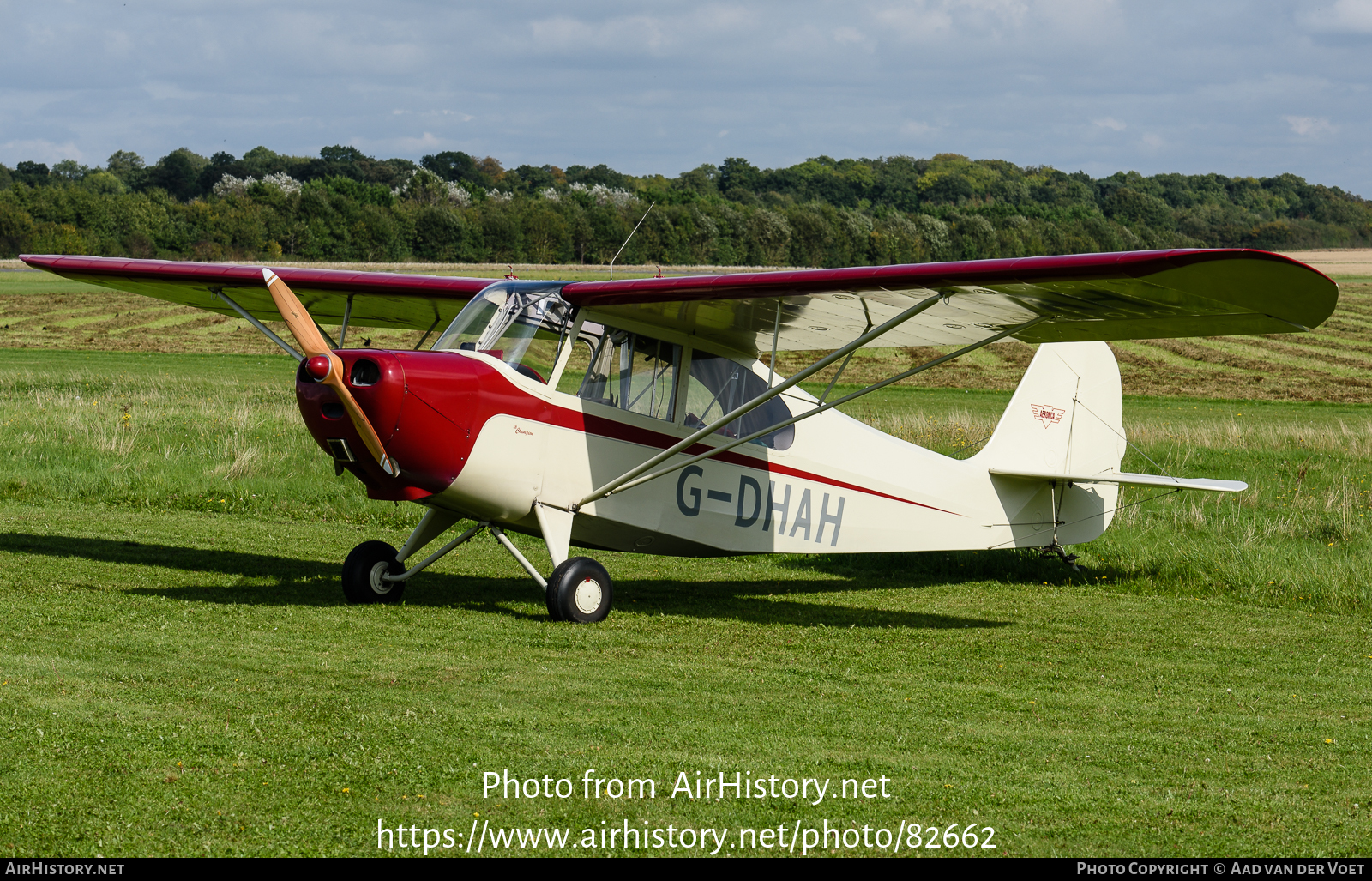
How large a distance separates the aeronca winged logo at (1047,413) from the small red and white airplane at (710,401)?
0.05 ft

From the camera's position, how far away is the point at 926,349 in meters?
42.2

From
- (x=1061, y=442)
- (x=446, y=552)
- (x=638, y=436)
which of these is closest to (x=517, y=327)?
(x=638, y=436)

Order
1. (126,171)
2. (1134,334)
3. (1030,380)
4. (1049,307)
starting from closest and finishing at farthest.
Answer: (1049,307), (1134,334), (1030,380), (126,171)

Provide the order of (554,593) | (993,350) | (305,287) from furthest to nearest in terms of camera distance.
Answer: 1. (993,350)
2. (305,287)
3. (554,593)

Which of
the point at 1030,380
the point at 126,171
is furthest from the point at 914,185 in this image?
the point at 1030,380

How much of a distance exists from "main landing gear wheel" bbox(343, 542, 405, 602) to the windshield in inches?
65.7

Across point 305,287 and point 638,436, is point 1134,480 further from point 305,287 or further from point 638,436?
point 305,287

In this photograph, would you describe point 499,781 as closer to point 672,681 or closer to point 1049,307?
point 672,681

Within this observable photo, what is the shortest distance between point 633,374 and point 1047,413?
4.63 meters

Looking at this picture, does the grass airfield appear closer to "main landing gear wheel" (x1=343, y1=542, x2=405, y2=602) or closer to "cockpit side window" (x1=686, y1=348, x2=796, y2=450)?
"main landing gear wheel" (x1=343, y1=542, x2=405, y2=602)

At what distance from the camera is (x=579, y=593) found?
28.7 feet

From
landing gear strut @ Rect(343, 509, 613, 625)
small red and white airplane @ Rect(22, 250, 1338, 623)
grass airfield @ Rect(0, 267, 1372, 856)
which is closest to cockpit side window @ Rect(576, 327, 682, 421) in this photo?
small red and white airplane @ Rect(22, 250, 1338, 623)

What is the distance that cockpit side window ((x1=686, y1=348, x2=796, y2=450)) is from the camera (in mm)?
9727

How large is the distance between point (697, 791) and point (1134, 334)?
543 centimetres
